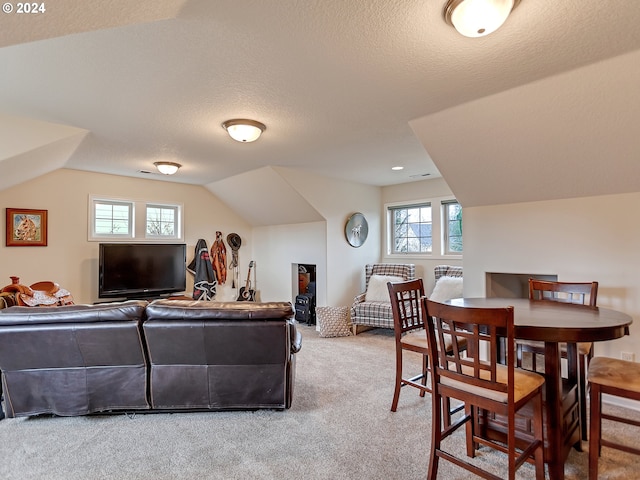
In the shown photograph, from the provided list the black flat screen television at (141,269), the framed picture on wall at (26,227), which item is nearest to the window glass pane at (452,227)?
the black flat screen television at (141,269)

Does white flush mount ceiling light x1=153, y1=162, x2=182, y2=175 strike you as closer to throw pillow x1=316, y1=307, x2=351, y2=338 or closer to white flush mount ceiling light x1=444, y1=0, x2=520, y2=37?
throw pillow x1=316, y1=307, x2=351, y2=338

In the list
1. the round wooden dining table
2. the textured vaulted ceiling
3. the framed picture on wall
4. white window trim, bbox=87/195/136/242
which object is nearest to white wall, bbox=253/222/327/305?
the textured vaulted ceiling

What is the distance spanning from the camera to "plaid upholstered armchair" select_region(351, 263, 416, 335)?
16.0 feet

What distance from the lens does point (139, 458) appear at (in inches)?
80.9

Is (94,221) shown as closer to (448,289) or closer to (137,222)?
(137,222)

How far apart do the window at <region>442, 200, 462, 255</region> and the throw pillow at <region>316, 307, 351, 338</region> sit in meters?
1.87

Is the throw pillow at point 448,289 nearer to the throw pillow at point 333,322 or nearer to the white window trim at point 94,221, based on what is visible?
the throw pillow at point 333,322

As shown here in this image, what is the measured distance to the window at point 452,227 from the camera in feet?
17.4

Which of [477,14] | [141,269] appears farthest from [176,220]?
[477,14]

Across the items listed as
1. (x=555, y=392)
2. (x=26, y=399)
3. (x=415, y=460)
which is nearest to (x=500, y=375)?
(x=555, y=392)

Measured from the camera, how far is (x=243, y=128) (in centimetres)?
305

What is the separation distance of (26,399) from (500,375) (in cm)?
306

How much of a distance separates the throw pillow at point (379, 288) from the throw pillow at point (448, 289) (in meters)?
0.66

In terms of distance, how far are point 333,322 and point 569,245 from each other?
2969mm
